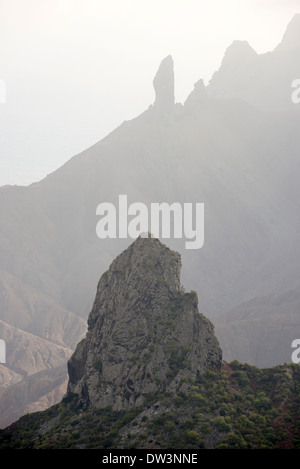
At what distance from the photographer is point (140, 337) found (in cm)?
7056

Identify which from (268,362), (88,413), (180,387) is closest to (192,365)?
(180,387)

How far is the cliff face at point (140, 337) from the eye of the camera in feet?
223

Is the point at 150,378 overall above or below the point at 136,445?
above

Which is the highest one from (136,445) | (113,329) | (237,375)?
(113,329)

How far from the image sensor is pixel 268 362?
194875mm

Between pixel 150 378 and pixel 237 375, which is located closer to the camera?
pixel 150 378

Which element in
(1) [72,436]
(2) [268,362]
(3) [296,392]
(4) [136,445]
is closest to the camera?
(4) [136,445]

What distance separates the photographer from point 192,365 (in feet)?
228

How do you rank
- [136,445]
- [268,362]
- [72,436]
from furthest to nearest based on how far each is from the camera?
[268,362] → [72,436] → [136,445]

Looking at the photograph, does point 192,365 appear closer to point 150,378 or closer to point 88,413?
point 150,378

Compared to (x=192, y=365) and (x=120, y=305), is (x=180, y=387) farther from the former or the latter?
(x=120, y=305)

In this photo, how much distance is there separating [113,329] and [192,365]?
440 inches

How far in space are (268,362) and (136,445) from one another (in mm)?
143841

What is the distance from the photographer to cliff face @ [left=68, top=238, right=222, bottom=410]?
6800cm
